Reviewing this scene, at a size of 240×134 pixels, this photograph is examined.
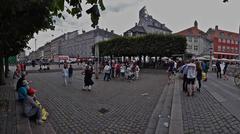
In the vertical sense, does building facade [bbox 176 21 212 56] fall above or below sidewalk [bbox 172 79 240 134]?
above

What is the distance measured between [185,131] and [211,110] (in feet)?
9.29

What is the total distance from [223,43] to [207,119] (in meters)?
100

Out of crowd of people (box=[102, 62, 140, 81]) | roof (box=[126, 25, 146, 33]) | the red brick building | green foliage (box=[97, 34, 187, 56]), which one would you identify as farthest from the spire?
crowd of people (box=[102, 62, 140, 81])

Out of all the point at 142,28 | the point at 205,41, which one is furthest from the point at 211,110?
the point at 205,41

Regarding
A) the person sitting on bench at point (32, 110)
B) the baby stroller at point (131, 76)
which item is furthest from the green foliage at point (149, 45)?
the person sitting on bench at point (32, 110)

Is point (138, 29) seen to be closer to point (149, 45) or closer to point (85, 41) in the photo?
point (85, 41)

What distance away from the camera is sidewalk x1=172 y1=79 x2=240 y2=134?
6.05 metres

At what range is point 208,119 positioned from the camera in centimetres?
705

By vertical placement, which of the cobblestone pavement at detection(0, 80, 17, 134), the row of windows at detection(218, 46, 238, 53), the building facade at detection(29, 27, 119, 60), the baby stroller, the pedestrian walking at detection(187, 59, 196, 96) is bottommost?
the cobblestone pavement at detection(0, 80, 17, 134)

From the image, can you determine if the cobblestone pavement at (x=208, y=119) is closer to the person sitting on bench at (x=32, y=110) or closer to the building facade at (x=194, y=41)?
the person sitting on bench at (x=32, y=110)

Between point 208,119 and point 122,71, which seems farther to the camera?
point 122,71

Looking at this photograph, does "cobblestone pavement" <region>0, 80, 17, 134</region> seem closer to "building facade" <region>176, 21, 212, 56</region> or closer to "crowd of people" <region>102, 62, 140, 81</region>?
"crowd of people" <region>102, 62, 140, 81</region>

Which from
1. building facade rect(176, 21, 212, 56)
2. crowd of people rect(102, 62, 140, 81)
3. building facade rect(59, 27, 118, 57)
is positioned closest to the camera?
crowd of people rect(102, 62, 140, 81)

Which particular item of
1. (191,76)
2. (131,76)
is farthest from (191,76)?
(131,76)
